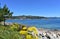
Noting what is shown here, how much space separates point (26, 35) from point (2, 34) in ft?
12.4

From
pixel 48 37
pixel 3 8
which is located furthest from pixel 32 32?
pixel 3 8

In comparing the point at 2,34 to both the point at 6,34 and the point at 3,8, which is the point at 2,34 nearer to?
the point at 6,34

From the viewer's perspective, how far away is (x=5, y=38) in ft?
29.8

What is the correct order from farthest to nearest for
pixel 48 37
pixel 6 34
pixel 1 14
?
1. pixel 1 14
2. pixel 48 37
3. pixel 6 34

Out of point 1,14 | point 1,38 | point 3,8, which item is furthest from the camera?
point 3,8

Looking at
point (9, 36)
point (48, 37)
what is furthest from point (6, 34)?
point (48, 37)

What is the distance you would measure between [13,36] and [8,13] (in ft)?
71.1

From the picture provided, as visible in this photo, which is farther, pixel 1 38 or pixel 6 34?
pixel 6 34

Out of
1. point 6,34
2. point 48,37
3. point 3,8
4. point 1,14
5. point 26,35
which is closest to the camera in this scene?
point 6,34

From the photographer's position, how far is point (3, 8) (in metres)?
29.8

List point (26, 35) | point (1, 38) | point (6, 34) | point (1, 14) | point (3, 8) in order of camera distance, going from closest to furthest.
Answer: point (1, 38) < point (6, 34) < point (26, 35) < point (1, 14) < point (3, 8)

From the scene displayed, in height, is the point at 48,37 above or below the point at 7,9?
below

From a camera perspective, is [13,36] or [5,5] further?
[5,5]

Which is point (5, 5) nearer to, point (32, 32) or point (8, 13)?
point (8, 13)
